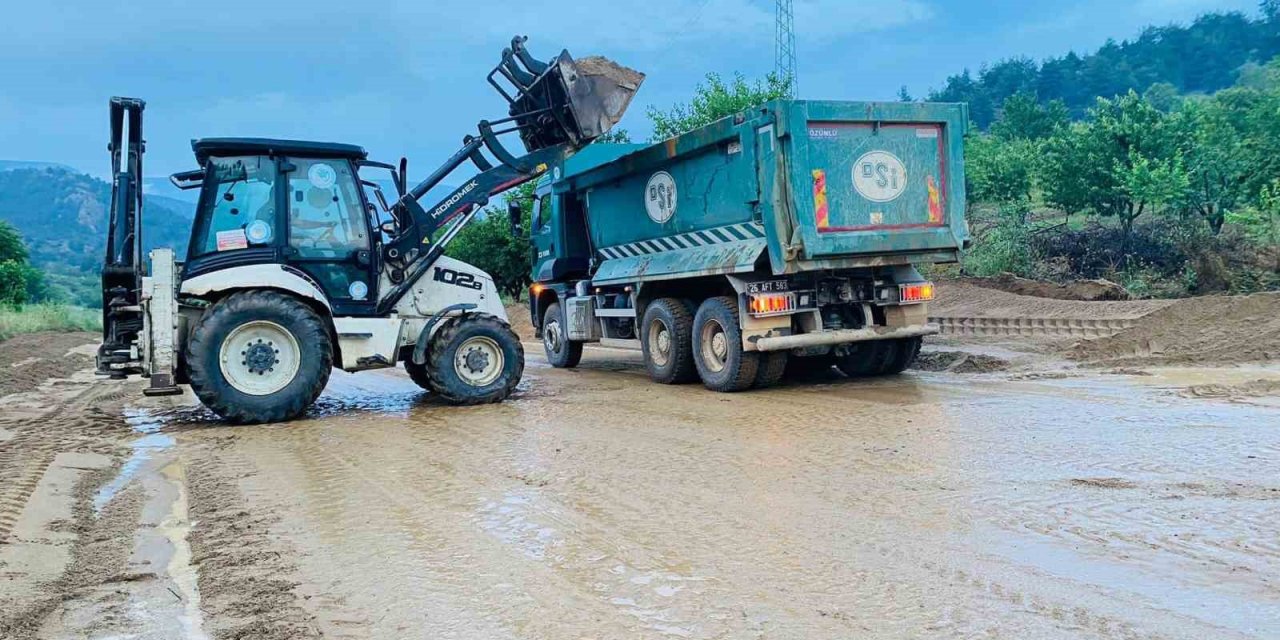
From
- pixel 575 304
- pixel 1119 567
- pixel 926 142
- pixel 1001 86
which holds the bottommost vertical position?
pixel 1119 567

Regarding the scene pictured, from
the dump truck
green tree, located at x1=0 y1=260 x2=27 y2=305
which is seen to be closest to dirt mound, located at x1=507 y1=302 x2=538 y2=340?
the dump truck

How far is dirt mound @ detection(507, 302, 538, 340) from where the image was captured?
86.0 ft

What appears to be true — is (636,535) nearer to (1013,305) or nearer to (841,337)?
(841,337)

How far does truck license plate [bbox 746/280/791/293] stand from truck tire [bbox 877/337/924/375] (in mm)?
1787

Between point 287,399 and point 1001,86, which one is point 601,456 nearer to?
point 287,399

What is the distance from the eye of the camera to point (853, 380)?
11.0m

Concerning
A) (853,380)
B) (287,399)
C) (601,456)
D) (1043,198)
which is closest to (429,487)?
(601,456)

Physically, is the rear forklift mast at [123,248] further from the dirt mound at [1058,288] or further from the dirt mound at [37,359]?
the dirt mound at [1058,288]

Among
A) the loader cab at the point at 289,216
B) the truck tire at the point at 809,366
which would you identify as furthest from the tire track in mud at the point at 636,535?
the truck tire at the point at 809,366

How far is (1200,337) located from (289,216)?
1013 centimetres

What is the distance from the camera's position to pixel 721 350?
10.5 metres

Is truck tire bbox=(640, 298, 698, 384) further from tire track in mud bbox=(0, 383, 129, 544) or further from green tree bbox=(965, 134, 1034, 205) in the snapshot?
green tree bbox=(965, 134, 1034, 205)

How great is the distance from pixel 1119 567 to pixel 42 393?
12.6 metres

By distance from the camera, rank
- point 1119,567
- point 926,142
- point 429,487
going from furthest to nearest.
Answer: point 926,142 < point 429,487 < point 1119,567
